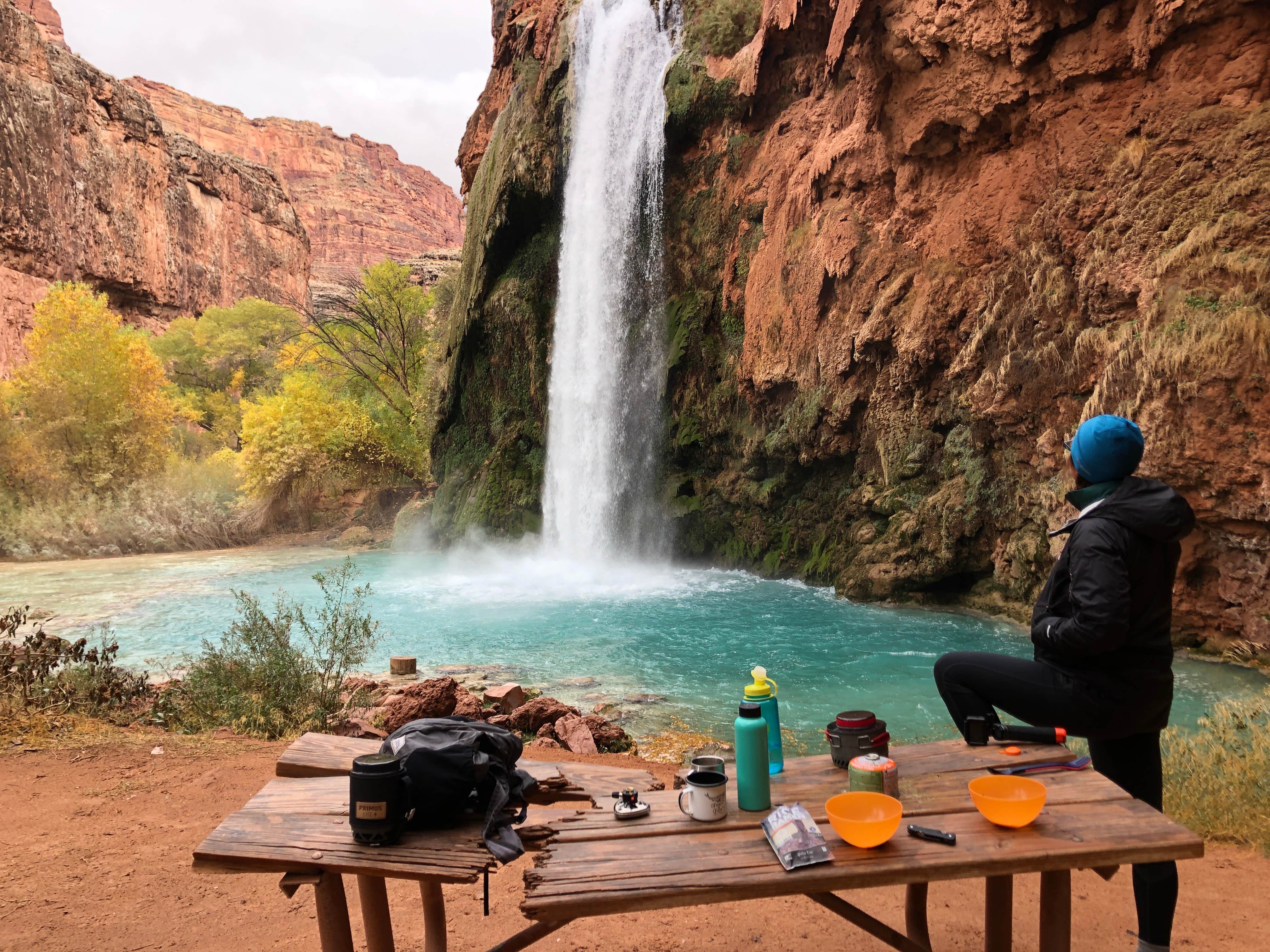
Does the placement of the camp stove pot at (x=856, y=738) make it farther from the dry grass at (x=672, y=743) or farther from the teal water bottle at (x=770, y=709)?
the dry grass at (x=672, y=743)

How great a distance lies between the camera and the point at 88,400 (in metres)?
23.4

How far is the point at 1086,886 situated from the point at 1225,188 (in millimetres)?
8086

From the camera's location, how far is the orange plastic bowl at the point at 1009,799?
202 cm

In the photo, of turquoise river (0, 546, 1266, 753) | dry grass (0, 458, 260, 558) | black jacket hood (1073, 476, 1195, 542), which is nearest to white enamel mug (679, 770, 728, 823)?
black jacket hood (1073, 476, 1195, 542)

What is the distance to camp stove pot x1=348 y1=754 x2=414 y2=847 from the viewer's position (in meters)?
2.11

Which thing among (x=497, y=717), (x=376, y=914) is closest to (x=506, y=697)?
(x=497, y=717)

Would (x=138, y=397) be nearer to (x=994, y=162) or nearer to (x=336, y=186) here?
(x=994, y=162)

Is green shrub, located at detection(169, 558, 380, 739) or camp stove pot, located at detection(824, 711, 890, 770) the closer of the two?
camp stove pot, located at detection(824, 711, 890, 770)

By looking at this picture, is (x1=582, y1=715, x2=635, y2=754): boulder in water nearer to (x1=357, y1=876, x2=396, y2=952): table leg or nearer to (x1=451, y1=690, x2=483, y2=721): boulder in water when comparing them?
(x1=451, y1=690, x2=483, y2=721): boulder in water

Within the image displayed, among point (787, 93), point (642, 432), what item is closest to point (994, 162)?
point (787, 93)

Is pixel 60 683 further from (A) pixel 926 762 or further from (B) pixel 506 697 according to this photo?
(A) pixel 926 762

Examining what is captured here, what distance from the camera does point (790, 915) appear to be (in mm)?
3260

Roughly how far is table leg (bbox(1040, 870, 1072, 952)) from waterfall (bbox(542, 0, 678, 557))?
49.0ft

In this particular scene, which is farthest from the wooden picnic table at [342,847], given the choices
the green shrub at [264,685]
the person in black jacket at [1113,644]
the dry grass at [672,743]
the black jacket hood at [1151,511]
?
the green shrub at [264,685]
